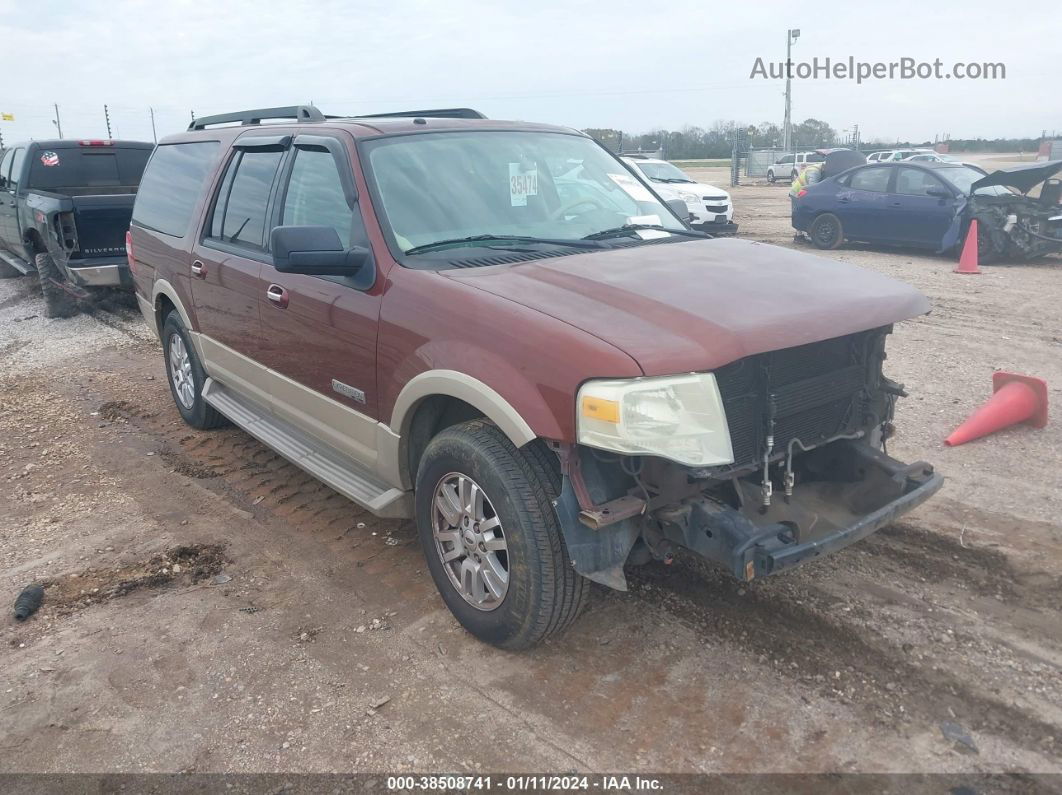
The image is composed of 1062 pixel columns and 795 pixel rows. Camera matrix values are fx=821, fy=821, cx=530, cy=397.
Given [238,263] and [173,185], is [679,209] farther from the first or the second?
[173,185]

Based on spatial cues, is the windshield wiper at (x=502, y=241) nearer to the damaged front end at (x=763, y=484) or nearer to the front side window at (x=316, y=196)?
the front side window at (x=316, y=196)

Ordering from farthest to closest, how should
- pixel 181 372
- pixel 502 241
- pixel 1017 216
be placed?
pixel 1017 216, pixel 181 372, pixel 502 241

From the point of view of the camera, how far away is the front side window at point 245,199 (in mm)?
4492

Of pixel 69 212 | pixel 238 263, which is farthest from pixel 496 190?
pixel 69 212

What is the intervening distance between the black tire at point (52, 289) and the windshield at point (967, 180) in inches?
510

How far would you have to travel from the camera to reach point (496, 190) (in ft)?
13.0

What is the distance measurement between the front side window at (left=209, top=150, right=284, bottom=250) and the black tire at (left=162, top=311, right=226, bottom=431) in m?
1.03

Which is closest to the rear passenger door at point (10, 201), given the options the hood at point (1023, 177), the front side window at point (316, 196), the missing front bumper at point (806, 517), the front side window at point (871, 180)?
the front side window at point (316, 196)

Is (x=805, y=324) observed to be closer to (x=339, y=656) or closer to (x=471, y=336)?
(x=471, y=336)

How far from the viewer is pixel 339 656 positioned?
132 inches

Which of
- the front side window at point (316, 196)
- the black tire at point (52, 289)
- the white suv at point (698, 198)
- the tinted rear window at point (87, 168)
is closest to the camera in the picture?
the front side window at point (316, 196)

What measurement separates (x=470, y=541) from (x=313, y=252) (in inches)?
54.0

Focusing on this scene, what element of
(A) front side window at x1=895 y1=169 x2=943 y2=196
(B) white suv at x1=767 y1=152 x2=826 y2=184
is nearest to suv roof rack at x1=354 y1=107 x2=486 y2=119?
(A) front side window at x1=895 y1=169 x2=943 y2=196

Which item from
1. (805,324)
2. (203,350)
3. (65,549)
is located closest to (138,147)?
(203,350)
